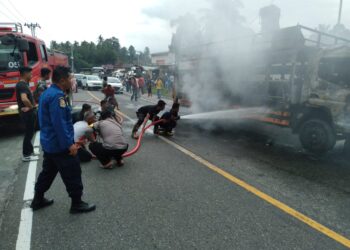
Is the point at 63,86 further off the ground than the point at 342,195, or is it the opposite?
the point at 63,86

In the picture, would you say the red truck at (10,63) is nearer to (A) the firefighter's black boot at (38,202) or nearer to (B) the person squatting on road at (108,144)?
(B) the person squatting on road at (108,144)

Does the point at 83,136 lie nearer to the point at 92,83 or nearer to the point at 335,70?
the point at 335,70

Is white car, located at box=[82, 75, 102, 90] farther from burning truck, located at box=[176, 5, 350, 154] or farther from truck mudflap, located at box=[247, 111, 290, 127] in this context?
truck mudflap, located at box=[247, 111, 290, 127]

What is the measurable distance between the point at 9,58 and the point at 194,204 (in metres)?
6.84

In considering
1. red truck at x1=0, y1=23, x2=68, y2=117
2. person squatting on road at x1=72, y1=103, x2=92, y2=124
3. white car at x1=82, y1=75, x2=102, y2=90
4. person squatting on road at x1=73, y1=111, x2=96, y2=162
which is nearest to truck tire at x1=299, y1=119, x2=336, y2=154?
person squatting on road at x1=73, y1=111, x2=96, y2=162

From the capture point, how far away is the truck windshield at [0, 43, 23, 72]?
773 cm

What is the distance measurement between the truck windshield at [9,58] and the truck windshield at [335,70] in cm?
753

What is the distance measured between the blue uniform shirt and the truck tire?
15.9 feet

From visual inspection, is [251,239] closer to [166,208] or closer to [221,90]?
[166,208]

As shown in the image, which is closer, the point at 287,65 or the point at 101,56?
the point at 287,65

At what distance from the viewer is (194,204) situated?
3.67 meters

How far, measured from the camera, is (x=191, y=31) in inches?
414

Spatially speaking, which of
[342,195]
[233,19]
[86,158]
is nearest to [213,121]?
[233,19]

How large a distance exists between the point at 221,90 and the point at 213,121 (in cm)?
122
